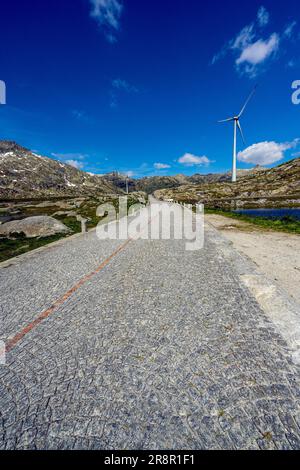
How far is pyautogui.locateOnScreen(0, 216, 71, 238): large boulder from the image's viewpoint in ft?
68.6

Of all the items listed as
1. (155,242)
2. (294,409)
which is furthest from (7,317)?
(155,242)

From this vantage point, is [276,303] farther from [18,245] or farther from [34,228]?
[34,228]

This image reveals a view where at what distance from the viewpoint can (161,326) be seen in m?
5.53

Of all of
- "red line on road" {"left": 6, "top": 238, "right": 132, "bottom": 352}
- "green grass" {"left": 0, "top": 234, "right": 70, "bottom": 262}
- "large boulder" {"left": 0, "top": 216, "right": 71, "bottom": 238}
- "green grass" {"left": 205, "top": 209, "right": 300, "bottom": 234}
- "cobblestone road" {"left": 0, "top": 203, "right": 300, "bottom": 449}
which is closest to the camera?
"cobblestone road" {"left": 0, "top": 203, "right": 300, "bottom": 449}

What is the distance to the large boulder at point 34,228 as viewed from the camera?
823 inches

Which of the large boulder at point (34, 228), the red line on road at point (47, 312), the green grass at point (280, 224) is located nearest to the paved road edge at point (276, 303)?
the red line on road at point (47, 312)

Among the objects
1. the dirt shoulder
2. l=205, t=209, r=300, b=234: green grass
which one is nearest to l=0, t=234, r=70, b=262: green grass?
the dirt shoulder

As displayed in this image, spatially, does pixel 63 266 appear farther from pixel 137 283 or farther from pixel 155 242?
pixel 155 242

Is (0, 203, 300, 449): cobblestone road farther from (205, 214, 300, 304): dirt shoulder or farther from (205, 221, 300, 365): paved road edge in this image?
(205, 214, 300, 304): dirt shoulder

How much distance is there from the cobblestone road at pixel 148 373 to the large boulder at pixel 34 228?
14495 mm

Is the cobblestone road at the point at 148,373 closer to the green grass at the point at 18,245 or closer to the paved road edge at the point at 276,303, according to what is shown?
the paved road edge at the point at 276,303

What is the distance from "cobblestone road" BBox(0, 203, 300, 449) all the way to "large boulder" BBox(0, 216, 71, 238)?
14.5 meters

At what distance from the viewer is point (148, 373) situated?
162 inches
